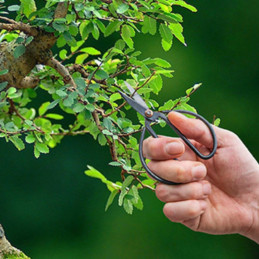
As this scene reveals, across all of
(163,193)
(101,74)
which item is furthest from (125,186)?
(101,74)

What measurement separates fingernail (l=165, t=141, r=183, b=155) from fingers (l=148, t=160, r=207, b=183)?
0.07 ft

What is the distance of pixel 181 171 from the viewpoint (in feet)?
3.15

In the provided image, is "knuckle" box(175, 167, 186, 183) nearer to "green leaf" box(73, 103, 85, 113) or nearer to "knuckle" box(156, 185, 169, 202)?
"knuckle" box(156, 185, 169, 202)

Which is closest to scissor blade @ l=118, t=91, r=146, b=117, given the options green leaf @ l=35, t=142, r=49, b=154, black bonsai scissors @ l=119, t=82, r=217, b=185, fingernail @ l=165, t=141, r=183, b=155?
black bonsai scissors @ l=119, t=82, r=217, b=185

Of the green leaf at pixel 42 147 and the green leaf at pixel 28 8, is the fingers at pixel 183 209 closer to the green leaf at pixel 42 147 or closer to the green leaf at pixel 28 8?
the green leaf at pixel 42 147

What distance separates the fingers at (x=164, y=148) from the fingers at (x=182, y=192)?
0.06m

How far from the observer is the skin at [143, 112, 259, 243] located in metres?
0.97

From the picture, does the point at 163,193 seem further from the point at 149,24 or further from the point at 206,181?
the point at 149,24

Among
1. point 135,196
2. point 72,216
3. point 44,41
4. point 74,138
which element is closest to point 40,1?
point 74,138

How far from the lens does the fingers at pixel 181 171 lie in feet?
3.15

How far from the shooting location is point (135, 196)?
1115mm

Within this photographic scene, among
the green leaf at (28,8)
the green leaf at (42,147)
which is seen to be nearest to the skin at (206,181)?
the green leaf at (42,147)

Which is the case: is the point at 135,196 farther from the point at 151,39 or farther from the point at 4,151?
the point at 151,39

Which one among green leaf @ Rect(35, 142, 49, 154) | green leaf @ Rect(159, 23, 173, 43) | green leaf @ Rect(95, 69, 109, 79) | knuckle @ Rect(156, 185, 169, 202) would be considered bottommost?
green leaf @ Rect(35, 142, 49, 154)
